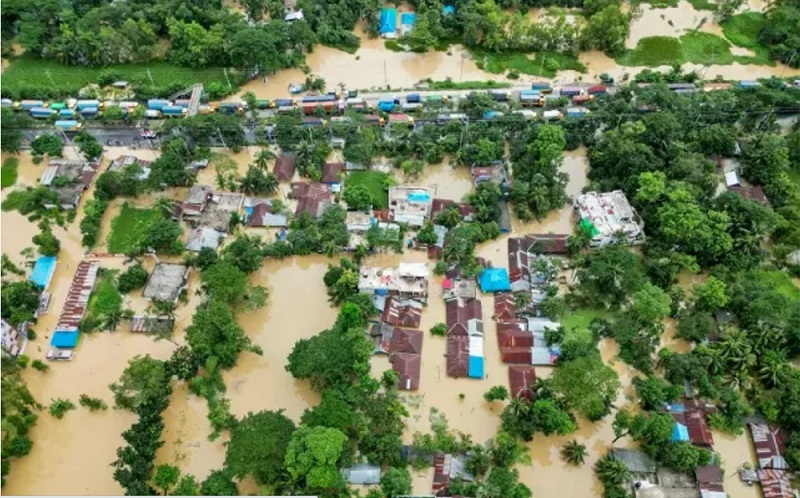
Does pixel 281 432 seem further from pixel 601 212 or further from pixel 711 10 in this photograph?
pixel 711 10

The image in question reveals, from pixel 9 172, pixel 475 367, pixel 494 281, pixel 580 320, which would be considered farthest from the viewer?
pixel 9 172

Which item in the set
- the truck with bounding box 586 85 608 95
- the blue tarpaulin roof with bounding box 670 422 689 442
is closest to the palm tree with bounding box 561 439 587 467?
the blue tarpaulin roof with bounding box 670 422 689 442

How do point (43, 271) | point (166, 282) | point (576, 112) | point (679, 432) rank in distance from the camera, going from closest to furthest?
1. point (679, 432)
2. point (166, 282)
3. point (43, 271)
4. point (576, 112)

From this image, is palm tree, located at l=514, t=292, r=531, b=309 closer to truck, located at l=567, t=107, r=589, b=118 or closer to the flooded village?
the flooded village

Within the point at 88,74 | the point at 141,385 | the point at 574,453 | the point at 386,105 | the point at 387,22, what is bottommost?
the point at 574,453

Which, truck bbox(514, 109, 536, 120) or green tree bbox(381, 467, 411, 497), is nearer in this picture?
green tree bbox(381, 467, 411, 497)

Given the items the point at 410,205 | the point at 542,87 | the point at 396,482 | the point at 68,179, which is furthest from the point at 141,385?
the point at 542,87

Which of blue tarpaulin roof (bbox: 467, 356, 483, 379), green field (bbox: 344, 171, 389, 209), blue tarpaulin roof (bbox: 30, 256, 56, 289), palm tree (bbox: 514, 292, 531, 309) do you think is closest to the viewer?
blue tarpaulin roof (bbox: 467, 356, 483, 379)

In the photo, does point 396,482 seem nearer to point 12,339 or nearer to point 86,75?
point 12,339
